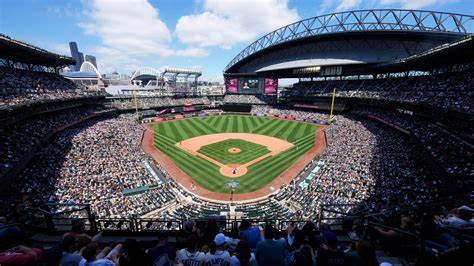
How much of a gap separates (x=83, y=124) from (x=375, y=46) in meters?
69.3

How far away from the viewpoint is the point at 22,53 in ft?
102

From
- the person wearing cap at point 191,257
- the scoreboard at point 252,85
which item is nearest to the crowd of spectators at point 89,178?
the person wearing cap at point 191,257

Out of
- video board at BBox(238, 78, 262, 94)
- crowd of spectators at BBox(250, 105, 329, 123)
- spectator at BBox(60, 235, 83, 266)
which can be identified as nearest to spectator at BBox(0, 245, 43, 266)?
spectator at BBox(60, 235, 83, 266)

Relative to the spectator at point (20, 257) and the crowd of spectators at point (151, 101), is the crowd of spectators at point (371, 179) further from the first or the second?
the crowd of spectators at point (151, 101)

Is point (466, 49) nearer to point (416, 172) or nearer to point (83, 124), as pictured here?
point (416, 172)

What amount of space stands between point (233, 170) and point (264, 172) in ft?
13.7

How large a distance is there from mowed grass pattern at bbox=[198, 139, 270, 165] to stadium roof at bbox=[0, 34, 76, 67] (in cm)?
2914

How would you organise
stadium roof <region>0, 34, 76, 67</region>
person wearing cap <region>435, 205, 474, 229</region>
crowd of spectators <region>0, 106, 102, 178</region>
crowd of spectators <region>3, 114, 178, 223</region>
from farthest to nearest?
stadium roof <region>0, 34, 76, 67</region> < crowd of spectators <region>0, 106, 102, 178</region> < crowd of spectators <region>3, 114, 178, 223</region> < person wearing cap <region>435, 205, 474, 229</region>

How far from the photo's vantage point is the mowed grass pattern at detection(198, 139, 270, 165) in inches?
1187

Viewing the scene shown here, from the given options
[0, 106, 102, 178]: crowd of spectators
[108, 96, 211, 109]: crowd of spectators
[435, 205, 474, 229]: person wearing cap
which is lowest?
[0, 106, 102, 178]: crowd of spectators

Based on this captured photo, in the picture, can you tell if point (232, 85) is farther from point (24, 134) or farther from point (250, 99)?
point (24, 134)

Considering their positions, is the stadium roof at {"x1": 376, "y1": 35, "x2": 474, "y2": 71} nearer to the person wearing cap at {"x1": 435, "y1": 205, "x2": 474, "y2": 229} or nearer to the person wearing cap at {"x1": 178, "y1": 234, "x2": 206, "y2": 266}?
the person wearing cap at {"x1": 435, "y1": 205, "x2": 474, "y2": 229}

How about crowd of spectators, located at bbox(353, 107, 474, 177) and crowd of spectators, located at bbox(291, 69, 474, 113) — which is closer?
crowd of spectators, located at bbox(353, 107, 474, 177)

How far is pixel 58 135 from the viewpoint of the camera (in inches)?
1188
